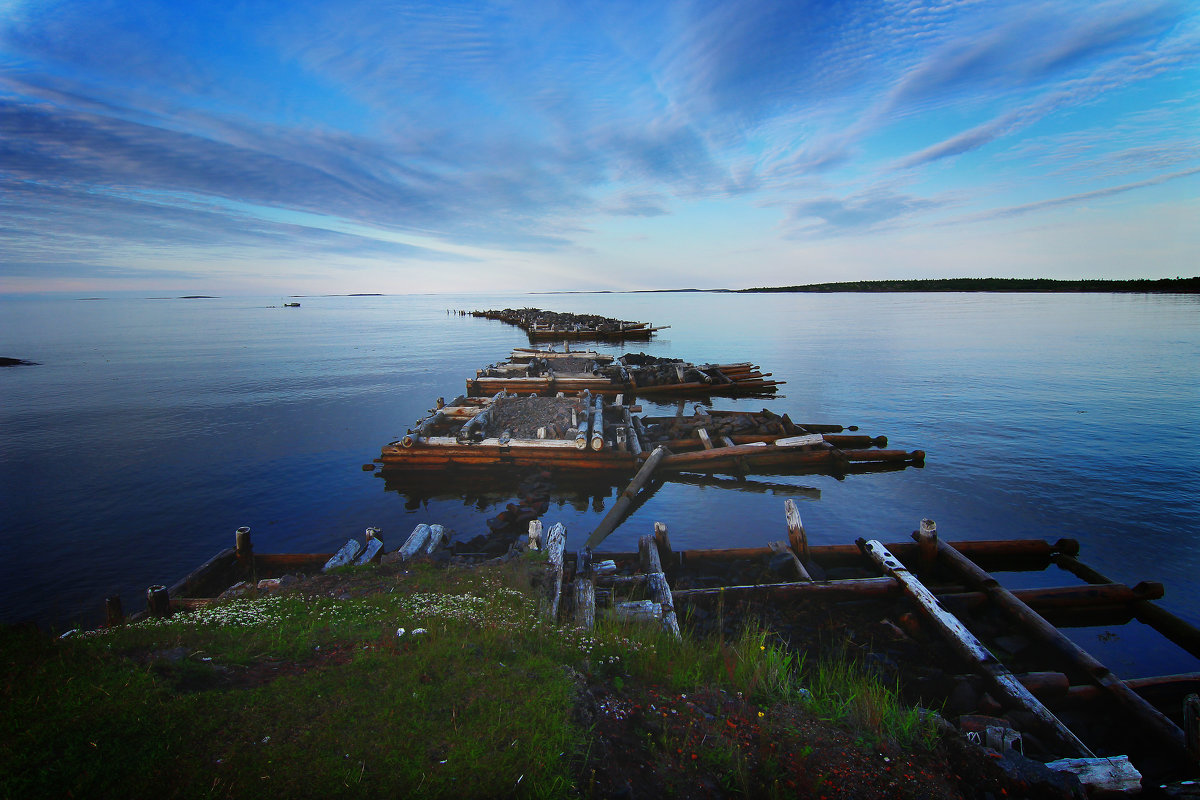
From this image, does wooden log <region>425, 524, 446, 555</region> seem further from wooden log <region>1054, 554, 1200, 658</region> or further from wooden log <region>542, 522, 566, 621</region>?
wooden log <region>1054, 554, 1200, 658</region>

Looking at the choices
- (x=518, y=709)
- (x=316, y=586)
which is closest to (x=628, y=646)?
(x=518, y=709)

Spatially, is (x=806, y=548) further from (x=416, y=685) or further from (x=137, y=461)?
(x=137, y=461)

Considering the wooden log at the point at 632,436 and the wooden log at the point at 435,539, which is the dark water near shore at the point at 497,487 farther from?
the wooden log at the point at 632,436

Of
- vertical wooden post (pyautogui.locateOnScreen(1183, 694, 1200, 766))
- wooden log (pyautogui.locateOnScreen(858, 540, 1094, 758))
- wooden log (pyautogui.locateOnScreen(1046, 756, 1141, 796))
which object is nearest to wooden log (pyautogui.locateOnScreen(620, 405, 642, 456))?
wooden log (pyautogui.locateOnScreen(858, 540, 1094, 758))

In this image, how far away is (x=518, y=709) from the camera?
473 cm

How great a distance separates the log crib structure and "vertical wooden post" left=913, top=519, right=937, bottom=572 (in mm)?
17385

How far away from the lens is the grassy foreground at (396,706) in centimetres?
392

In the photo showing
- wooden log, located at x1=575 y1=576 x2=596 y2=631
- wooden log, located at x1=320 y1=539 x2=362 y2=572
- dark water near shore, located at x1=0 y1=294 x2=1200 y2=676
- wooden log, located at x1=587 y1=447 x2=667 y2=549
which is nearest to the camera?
wooden log, located at x1=575 y1=576 x2=596 y2=631

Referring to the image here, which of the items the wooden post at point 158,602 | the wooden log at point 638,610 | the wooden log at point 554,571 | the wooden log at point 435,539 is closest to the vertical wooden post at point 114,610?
the wooden post at point 158,602

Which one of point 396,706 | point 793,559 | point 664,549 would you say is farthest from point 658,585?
point 396,706

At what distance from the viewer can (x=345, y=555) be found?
10.0 meters

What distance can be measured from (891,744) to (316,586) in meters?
7.73

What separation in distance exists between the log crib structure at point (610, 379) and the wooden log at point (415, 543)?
14230 mm

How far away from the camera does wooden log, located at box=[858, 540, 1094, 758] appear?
540cm
